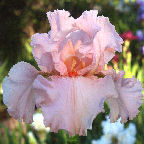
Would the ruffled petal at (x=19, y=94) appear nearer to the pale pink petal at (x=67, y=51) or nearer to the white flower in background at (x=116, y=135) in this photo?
the pale pink petal at (x=67, y=51)

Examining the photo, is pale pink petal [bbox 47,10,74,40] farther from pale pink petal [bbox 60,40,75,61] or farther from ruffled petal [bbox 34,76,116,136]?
ruffled petal [bbox 34,76,116,136]

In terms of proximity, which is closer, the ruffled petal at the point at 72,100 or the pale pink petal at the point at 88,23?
the ruffled petal at the point at 72,100

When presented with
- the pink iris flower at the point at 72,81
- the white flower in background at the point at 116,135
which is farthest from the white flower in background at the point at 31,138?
the pink iris flower at the point at 72,81

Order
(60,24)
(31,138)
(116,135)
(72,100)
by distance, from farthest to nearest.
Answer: (31,138) < (116,135) < (60,24) < (72,100)

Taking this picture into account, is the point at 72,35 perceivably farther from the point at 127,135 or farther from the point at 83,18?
the point at 127,135

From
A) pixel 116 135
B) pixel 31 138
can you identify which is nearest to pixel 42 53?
pixel 116 135

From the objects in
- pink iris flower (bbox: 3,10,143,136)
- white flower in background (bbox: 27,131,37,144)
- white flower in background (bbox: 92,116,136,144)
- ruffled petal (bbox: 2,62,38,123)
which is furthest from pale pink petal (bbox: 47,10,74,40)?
white flower in background (bbox: 27,131,37,144)

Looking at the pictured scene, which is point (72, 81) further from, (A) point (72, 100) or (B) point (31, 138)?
(B) point (31, 138)
